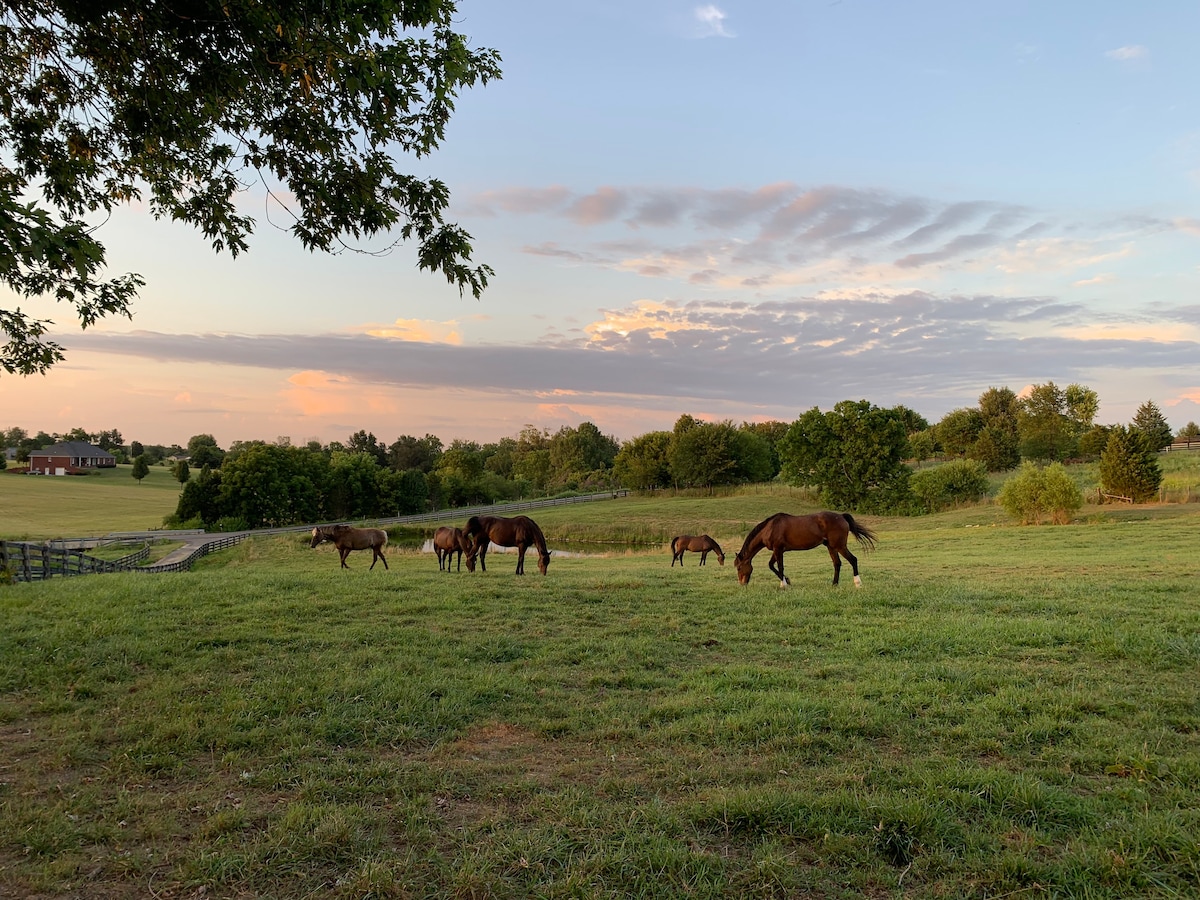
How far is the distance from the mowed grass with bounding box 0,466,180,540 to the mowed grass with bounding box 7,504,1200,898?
42540mm

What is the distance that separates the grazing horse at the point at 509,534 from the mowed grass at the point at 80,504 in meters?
37.3

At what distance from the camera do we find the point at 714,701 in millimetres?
6004

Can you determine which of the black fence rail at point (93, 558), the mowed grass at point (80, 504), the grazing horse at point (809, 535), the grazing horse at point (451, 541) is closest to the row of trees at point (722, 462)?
the mowed grass at point (80, 504)

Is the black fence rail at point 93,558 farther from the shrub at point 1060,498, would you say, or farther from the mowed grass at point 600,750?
the shrub at point 1060,498

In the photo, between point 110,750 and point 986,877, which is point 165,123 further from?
point 986,877

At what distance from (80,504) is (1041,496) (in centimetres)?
8046

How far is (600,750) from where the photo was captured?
16.8 feet

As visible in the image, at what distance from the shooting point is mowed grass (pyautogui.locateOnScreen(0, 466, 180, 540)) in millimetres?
49213

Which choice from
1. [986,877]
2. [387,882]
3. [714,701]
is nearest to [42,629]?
[387,882]

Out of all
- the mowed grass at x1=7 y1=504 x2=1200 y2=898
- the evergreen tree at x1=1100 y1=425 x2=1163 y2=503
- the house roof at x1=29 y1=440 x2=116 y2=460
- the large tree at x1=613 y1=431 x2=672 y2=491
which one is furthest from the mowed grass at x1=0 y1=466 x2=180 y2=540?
the evergreen tree at x1=1100 y1=425 x2=1163 y2=503

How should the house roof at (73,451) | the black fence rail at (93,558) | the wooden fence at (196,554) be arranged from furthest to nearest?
the house roof at (73,451) → the wooden fence at (196,554) → the black fence rail at (93,558)

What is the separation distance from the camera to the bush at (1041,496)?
30.5 m

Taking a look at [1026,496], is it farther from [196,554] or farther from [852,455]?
[196,554]

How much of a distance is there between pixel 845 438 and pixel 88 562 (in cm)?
5306
